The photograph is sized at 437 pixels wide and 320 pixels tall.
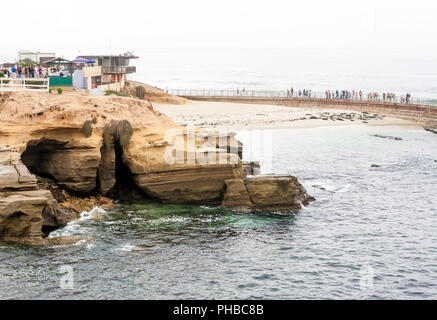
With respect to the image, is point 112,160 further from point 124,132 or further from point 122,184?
point 122,184

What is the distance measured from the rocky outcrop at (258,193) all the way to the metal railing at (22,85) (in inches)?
612

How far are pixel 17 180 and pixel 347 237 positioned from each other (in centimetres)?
1865

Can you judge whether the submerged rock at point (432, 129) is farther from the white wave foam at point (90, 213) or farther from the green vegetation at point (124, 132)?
the white wave foam at point (90, 213)

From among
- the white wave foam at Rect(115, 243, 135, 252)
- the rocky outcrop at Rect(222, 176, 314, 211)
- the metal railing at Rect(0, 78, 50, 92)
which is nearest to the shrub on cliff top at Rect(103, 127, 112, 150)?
the metal railing at Rect(0, 78, 50, 92)

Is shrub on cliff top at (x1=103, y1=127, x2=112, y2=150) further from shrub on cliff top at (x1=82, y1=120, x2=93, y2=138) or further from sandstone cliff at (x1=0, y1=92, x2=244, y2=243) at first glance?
shrub on cliff top at (x1=82, y1=120, x2=93, y2=138)

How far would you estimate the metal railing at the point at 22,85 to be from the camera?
42.2 metres

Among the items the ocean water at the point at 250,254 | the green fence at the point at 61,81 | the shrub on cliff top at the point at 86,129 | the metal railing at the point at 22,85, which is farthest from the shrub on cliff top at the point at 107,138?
the green fence at the point at 61,81

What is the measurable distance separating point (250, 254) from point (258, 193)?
7.61 meters

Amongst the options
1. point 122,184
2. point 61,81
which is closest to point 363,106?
point 61,81

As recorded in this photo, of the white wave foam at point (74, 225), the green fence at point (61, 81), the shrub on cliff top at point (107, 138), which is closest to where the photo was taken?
the white wave foam at point (74, 225)

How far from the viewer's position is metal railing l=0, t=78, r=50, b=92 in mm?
42156

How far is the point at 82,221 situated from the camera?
3494 centimetres

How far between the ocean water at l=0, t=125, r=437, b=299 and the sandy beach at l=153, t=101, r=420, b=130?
30592 millimetres
